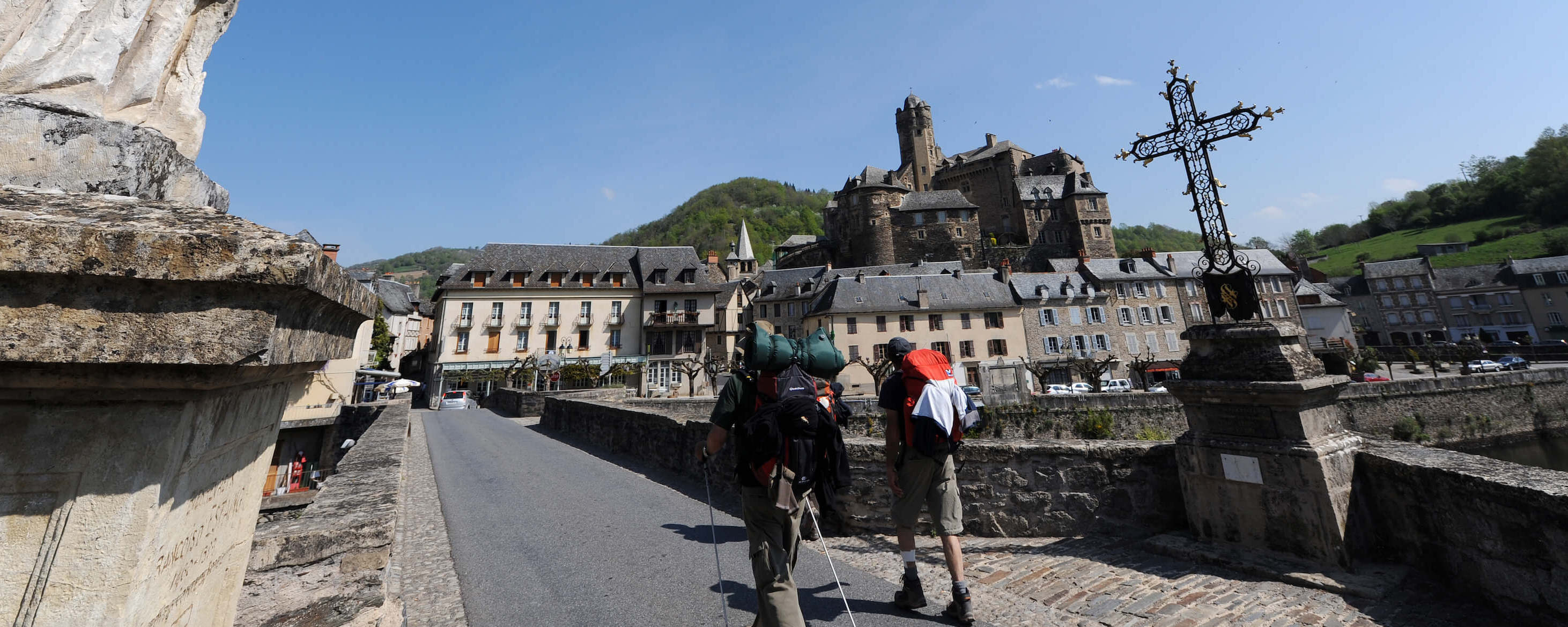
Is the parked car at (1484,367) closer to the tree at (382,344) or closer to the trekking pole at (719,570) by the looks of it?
the trekking pole at (719,570)

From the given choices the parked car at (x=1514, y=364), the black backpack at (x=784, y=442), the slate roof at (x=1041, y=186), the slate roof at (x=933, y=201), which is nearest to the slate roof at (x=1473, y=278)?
the parked car at (x=1514, y=364)

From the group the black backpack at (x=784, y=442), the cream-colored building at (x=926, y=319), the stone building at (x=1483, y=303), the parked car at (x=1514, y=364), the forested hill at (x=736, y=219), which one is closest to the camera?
the black backpack at (x=784, y=442)

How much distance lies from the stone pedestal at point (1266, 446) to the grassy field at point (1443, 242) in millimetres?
84905

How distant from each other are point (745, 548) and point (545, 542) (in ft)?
6.31

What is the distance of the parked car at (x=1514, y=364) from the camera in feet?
106

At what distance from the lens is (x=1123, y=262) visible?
132 ft

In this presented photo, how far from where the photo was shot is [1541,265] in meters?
49.8

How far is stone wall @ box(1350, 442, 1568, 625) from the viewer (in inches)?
113

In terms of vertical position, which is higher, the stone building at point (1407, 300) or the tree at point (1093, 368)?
the stone building at point (1407, 300)

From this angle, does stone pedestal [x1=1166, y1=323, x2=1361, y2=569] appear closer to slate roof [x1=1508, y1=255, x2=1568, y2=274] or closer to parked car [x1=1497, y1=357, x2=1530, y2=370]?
parked car [x1=1497, y1=357, x2=1530, y2=370]

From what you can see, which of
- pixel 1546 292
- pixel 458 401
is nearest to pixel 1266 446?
pixel 458 401

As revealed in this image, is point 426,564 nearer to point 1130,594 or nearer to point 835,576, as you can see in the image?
point 835,576

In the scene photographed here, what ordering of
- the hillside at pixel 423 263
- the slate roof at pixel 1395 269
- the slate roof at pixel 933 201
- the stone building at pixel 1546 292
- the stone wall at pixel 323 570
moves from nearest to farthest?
the stone wall at pixel 323 570 → the stone building at pixel 1546 292 → the slate roof at pixel 1395 269 → the slate roof at pixel 933 201 → the hillside at pixel 423 263

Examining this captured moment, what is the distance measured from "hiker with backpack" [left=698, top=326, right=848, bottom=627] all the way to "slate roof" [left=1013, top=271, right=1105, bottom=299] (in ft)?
125
